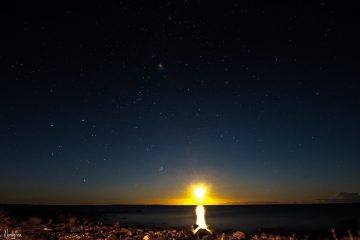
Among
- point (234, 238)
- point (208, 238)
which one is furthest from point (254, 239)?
point (208, 238)

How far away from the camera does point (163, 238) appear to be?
22.5 meters

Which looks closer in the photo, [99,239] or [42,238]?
[42,238]

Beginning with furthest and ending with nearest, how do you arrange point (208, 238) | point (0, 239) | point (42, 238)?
1. point (208, 238)
2. point (42, 238)
3. point (0, 239)

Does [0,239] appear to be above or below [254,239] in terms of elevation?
above

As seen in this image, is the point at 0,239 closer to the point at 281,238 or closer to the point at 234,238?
the point at 234,238

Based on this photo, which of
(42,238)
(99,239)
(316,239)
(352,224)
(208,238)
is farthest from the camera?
(352,224)

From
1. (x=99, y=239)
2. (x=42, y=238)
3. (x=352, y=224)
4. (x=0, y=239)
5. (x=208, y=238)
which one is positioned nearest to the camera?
(x=0, y=239)

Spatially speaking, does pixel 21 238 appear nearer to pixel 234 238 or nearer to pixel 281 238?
pixel 234 238

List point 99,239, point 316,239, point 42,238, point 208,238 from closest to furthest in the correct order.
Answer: point 42,238 < point 99,239 < point 208,238 < point 316,239

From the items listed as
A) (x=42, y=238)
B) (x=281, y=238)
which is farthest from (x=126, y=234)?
(x=281, y=238)

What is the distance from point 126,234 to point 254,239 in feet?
Result: 29.9

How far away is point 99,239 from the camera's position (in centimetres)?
1995

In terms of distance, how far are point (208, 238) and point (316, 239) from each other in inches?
353

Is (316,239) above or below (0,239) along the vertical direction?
below
